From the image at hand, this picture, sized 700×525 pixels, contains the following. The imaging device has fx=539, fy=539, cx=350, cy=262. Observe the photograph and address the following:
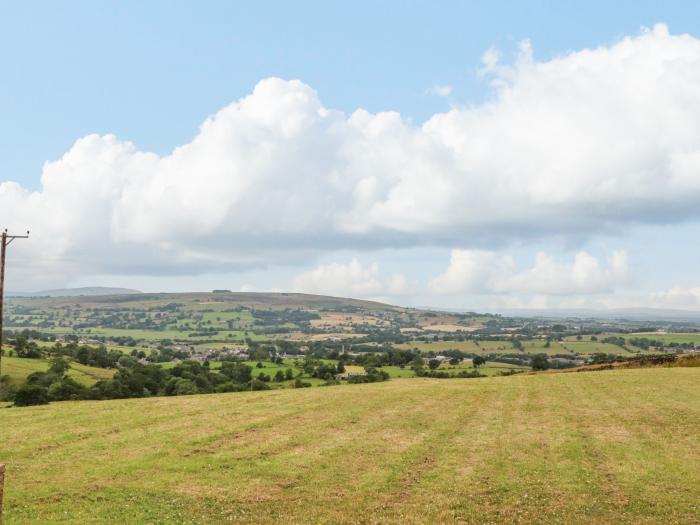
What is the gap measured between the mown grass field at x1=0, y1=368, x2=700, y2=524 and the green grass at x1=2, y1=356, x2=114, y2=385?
316 feet

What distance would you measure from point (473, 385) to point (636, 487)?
38.4 meters

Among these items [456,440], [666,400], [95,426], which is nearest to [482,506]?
[456,440]

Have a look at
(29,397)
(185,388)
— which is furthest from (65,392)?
(29,397)

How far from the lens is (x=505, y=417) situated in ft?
136

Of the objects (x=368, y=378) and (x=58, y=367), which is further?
(x=58, y=367)

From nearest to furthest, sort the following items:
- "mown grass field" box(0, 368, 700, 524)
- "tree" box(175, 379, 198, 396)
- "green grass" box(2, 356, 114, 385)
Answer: "mown grass field" box(0, 368, 700, 524) → "tree" box(175, 379, 198, 396) → "green grass" box(2, 356, 114, 385)

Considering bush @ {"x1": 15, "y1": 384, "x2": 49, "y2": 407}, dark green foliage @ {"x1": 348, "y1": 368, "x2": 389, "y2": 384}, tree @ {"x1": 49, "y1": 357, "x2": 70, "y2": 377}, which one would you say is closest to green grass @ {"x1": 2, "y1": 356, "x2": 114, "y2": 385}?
tree @ {"x1": 49, "y1": 357, "x2": 70, "y2": 377}

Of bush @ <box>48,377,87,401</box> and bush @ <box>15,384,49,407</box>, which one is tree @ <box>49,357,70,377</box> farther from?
bush @ <box>15,384,49,407</box>

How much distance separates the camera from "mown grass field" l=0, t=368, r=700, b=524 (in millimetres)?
21469

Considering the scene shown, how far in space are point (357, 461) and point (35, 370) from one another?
13372cm

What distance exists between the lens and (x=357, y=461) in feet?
94.0

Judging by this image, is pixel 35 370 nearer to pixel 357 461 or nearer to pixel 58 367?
pixel 58 367

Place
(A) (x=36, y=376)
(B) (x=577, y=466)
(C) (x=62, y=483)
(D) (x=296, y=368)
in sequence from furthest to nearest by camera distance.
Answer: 1. (D) (x=296, y=368)
2. (A) (x=36, y=376)
3. (B) (x=577, y=466)
4. (C) (x=62, y=483)

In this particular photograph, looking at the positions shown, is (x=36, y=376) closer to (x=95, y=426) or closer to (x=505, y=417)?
(x=95, y=426)
